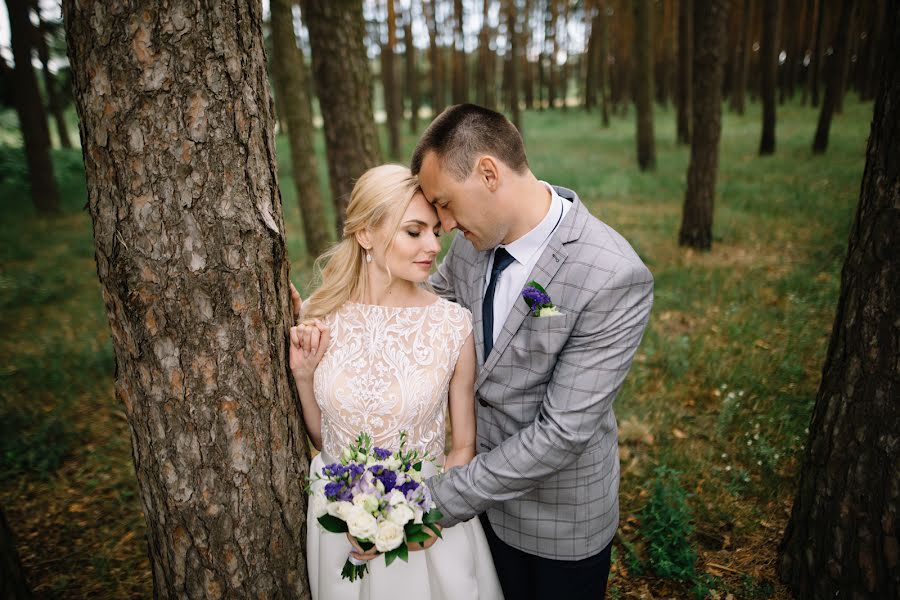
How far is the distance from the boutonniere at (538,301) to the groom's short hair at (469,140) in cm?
63

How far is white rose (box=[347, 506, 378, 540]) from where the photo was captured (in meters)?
1.85

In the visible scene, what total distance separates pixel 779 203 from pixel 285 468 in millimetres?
11155

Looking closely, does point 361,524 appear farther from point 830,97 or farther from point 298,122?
point 830,97

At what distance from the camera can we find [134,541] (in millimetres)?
3771

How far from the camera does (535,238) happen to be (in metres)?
2.47

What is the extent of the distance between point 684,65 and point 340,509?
66.9 ft

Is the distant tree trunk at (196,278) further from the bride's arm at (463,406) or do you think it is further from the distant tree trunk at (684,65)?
the distant tree trunk at (684,65)

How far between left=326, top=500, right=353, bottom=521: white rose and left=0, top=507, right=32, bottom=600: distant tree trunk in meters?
1.73

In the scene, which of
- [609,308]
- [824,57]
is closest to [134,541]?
[609,308]

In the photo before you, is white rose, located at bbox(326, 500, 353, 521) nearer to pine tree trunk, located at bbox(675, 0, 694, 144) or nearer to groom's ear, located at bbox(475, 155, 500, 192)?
groom's ear, located at bbox(475, 155, 500, 192)

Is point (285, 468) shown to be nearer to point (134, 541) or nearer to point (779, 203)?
point (134, 541)

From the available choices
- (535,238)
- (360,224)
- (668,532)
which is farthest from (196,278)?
(668,532)

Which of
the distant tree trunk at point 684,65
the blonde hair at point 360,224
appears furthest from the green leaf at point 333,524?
the distant tree trunk at point 684,65

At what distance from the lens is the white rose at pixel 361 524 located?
1854 mm
